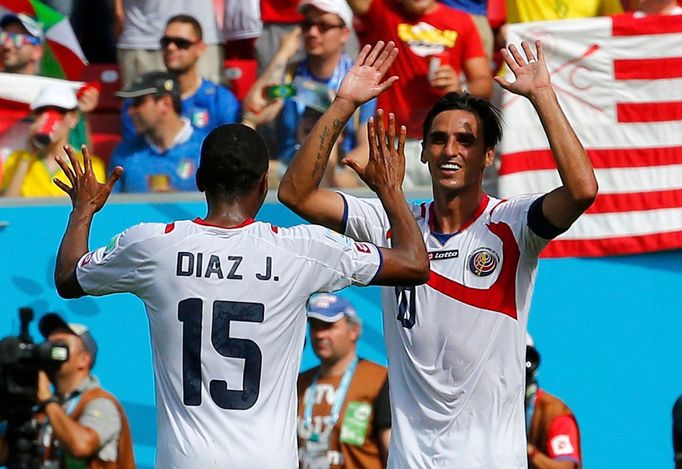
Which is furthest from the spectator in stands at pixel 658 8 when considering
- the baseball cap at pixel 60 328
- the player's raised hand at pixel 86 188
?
the player's raised hand at pixel 86 188

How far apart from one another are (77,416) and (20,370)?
995 mm

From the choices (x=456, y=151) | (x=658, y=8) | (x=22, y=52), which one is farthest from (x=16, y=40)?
(x=456, y=151)

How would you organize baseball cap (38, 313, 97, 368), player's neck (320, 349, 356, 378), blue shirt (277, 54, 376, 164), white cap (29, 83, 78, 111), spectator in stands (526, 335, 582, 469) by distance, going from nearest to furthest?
spectator in stands (526, 335, 582, 469) → player's neck (320, 349, 356, 378) → baseball cap (38, 313, 97, 368) → blue shirt (277, 54, 376, 164) → white cap (29, 83, 78, 111)

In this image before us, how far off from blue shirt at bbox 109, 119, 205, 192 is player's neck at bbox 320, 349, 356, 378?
1484mm

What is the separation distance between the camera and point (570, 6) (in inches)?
340

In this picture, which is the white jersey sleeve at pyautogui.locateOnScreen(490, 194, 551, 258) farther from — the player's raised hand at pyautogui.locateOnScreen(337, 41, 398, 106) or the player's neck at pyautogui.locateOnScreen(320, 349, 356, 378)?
the player's neck at pyautogui.locateOnScreen(320, 349, 356, 378)

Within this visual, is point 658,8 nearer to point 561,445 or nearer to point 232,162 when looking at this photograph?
point 561,445

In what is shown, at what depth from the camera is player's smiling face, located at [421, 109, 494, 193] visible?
5.37 m

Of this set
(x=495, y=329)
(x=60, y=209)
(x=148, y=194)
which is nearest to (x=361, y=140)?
(x=148, y=194)

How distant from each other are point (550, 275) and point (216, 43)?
99.1 inches

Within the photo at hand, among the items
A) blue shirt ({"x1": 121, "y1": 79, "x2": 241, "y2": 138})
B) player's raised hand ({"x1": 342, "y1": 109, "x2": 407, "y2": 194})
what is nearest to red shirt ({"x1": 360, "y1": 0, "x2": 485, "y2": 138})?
blue shirt ({"x1": 121, "y1": 79, "x2": 241, "y2": 138})

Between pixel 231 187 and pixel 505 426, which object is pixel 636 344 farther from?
pixel 231 187

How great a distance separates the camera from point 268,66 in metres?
8.78

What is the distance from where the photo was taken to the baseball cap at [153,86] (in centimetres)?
864
